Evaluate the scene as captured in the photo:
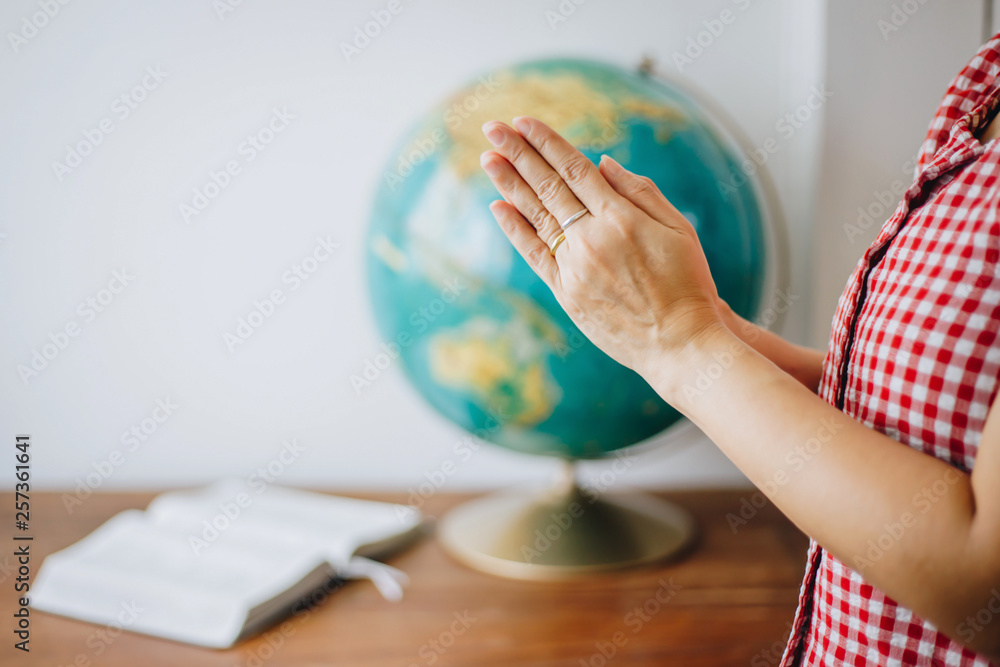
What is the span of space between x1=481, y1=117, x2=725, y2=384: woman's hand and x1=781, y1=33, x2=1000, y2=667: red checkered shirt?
0.38ft

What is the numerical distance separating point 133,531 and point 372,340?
17.7 inches

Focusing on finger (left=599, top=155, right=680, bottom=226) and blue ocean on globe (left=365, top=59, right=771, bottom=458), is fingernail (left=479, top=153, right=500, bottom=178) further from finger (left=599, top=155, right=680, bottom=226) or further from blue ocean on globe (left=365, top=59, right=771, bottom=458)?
blue ocean on globe (left=365, top=59, right=771, bottom=458)

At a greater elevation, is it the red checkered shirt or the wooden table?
the red checkered shirt

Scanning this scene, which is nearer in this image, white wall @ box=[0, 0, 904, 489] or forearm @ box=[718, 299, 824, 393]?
forearm @ box=[718, 299, 824, 393]

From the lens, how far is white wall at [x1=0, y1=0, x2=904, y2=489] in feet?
3.74

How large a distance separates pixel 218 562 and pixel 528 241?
59 centimetres

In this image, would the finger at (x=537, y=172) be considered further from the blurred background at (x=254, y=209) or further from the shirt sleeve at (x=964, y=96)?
the blurred background at (x=254, y=209)

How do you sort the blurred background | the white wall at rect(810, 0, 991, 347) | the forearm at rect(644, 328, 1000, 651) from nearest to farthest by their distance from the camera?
the forearm at rect(644, 328, 1000, 651) → the white wall at rect(810, 0, 991, 347) → the blurred background

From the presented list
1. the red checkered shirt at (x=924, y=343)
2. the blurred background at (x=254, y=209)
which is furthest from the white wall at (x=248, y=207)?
the red checkered shirt at (x=924, y=343)

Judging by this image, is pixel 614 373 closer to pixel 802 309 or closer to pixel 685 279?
pixel 685 279

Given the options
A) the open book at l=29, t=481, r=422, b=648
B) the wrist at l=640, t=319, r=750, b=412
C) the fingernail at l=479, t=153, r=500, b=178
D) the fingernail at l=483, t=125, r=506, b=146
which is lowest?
the open book at l=29, t=481, r=422, b=648

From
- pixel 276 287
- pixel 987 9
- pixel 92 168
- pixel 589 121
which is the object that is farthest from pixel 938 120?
pixel 92 168

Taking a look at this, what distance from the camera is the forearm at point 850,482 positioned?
435 mm

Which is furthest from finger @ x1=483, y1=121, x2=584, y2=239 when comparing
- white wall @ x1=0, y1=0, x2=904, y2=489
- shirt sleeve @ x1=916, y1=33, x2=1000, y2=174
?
white wall @ x1=0, y1=0, x2=904, y2=489
